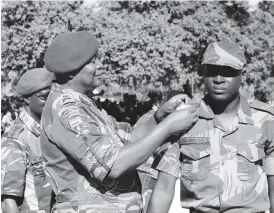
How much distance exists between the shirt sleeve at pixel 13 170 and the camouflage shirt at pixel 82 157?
4.85 feet

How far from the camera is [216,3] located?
83.9 feet

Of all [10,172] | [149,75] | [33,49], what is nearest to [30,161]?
[10,172]

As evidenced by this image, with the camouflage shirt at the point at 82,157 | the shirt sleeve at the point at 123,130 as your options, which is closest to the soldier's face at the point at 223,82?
the shirt sleeve at the point at 123,130

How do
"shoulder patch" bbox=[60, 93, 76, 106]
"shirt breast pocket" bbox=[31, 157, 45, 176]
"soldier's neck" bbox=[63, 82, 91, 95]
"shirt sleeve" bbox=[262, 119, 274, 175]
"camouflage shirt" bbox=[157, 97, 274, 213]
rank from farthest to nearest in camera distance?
"shirt breast pocket" bbox=[31, 157, 45, 176]
"shirt sleeve" bbox=[262, 119, 274, 175]
"camouflage shirt" bbox=[157, 97, 274, 213]
"soldier's neck" bbox=[63, 82, 91, 95]
"shoulder patch" bbox=[60, 93, 76, 106]

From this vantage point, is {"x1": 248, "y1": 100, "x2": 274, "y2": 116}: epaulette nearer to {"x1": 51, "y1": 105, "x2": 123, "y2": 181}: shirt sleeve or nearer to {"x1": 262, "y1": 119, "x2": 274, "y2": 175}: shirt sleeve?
{"x1": 262, "y1": 119, "x2": 274, "y2": 175}: shirt sleeve

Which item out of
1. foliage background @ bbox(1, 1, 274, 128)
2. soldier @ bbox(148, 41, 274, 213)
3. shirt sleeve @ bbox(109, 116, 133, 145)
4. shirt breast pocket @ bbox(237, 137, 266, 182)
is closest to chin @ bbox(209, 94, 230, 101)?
soldier @ bbox(148, 41, 274, 213)

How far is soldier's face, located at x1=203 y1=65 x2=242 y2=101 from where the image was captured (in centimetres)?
367

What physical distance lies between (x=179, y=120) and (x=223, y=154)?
2.82 ft

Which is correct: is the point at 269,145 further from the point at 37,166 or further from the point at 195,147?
the point at 37,166

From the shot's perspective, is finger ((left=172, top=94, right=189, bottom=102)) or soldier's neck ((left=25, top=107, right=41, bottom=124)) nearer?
finger ((left=172, top=94, right=189, bottom=102))

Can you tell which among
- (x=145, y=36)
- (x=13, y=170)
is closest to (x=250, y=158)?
(x=13, y=170)

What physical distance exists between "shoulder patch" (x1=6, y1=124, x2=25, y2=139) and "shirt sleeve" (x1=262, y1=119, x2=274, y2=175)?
224cm

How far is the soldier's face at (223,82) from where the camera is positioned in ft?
12.1

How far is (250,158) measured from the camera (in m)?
3.58
